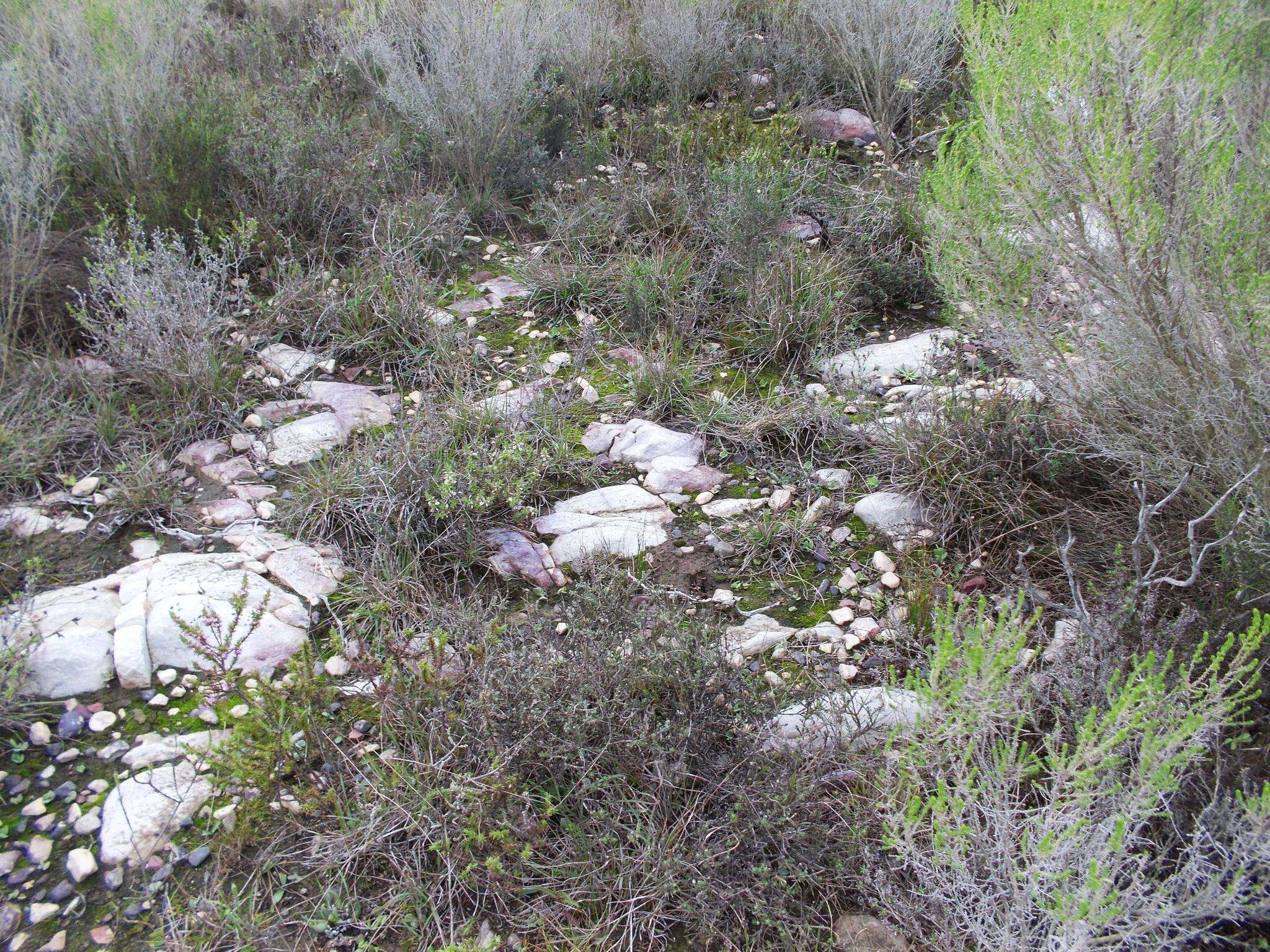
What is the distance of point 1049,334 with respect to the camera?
2.57 metres

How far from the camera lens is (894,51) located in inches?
207

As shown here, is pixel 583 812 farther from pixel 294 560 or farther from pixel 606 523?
pixel 294 560

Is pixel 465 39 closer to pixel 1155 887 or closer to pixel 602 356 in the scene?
pixel 602 356

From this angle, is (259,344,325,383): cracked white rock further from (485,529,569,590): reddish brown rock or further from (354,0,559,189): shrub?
(354,0,559,189): shrub

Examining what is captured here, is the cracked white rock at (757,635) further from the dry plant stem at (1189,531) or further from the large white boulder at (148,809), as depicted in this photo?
the large white boulder at (148,809)

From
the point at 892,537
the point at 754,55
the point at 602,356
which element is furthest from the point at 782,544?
the point at 754,55

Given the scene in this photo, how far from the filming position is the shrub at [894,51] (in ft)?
17.1

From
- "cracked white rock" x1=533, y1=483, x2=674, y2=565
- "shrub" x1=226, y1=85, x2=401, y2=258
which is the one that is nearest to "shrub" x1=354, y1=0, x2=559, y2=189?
"shrub" x1=226, y1=85, x2=401, y2=258

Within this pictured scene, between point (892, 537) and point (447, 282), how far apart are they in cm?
261

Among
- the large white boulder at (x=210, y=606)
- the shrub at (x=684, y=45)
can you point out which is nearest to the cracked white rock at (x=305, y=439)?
the large white boulder at (x=210, y=606)

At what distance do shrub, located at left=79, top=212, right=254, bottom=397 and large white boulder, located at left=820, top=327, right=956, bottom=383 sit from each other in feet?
8.33

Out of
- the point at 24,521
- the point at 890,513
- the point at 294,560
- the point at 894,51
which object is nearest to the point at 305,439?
the point at 294,560

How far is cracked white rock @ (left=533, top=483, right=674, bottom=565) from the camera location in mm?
2836

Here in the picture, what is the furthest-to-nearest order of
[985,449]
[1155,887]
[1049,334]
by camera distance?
[985,449], [1049,334], [1155,887]
